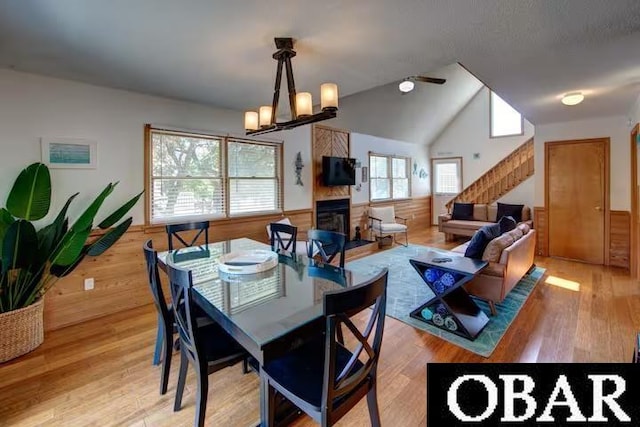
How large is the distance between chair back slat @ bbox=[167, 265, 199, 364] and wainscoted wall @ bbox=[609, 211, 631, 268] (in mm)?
6336

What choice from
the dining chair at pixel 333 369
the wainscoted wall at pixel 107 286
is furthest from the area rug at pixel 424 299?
the wainscoted wall at pixel 107 286

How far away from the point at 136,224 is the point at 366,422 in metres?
3.11

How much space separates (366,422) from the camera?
1.76 m

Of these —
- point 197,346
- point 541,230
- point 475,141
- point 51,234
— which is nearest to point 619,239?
point 541,230

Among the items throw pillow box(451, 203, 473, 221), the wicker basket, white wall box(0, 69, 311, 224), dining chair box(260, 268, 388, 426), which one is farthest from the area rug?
the wicker basket

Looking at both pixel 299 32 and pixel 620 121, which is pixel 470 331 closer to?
pixel 299 32

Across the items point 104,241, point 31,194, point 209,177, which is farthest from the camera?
point 209,177

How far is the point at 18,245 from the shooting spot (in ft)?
7.84

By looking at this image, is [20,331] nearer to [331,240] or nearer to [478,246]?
[331,240]

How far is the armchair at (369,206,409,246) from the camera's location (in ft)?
20.9

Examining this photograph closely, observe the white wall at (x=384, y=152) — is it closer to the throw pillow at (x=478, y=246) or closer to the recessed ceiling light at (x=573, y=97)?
the throw pillow at (x=478, y=246)

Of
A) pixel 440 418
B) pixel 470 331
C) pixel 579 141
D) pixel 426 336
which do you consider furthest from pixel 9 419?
pixel 579 141

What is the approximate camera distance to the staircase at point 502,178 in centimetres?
695

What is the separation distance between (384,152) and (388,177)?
2.13 feet
